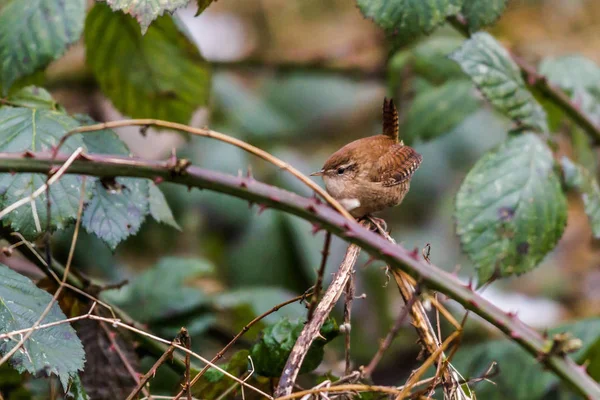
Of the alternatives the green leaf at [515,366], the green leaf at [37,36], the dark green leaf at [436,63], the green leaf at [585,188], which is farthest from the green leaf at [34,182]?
the dark green leaf at [436,63]

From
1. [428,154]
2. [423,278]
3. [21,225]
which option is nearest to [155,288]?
[21,225]

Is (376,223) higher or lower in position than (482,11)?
lower

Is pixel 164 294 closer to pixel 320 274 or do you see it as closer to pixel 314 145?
pixel 320 274

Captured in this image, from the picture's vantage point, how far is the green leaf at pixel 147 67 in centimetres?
207

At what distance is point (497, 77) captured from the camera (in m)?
1.92

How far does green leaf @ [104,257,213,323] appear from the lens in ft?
8.08

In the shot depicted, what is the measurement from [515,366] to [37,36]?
1.74m

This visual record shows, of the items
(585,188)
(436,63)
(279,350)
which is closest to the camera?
(279,350)

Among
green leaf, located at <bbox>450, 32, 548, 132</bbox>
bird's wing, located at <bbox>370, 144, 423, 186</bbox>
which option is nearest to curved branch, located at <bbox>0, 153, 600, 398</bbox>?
green leaf, located at <bbox>450, 32, 548, 132</bbox>

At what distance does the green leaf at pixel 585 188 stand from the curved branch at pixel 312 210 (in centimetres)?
→ 90

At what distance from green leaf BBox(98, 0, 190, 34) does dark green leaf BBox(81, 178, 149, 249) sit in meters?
0.34

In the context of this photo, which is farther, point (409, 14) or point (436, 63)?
point (436, 63)

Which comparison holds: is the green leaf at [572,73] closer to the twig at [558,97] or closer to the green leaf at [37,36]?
the twig at [558,97]

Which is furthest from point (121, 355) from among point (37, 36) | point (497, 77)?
point (497, 77)
